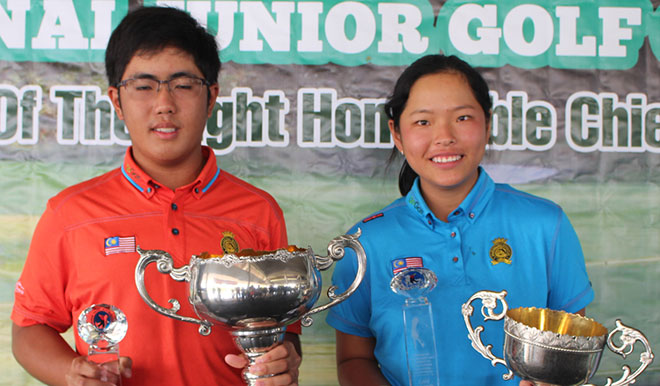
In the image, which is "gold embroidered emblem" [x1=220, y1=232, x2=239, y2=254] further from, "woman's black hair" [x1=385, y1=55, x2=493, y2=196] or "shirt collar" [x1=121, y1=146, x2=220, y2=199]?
"woman's black hair" [x1=385, y1=55, x2=493, y2=196]

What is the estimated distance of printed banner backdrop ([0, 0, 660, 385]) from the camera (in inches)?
94.1

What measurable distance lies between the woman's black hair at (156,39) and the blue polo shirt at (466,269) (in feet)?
2.18

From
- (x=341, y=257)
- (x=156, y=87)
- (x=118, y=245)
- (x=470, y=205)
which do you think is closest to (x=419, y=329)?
(x=341, y=257)

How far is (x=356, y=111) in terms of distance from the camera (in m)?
2.44

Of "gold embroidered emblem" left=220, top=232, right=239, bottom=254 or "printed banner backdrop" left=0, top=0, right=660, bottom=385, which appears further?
"printed banner backdrop" left=0, top=0, right=660, bottom=385

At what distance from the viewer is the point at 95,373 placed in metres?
1.25

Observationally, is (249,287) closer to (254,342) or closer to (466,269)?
(254,342)

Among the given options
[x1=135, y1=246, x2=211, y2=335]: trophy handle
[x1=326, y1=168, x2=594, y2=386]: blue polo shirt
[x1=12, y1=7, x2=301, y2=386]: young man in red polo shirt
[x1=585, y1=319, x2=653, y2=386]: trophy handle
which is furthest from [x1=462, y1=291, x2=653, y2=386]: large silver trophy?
[x1=12, y1=7, x2=301, y2=386]: young man in red polo shirt

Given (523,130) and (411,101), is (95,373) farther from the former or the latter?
(523,130)

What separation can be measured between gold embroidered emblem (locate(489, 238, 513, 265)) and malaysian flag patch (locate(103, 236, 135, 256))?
0.92 meters

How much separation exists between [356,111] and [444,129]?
84cm

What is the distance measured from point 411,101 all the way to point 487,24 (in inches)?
36.5

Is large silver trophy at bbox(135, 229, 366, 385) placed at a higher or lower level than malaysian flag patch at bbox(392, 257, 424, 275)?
higher

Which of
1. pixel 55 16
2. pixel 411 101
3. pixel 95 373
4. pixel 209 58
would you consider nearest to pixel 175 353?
pixel 95 373
